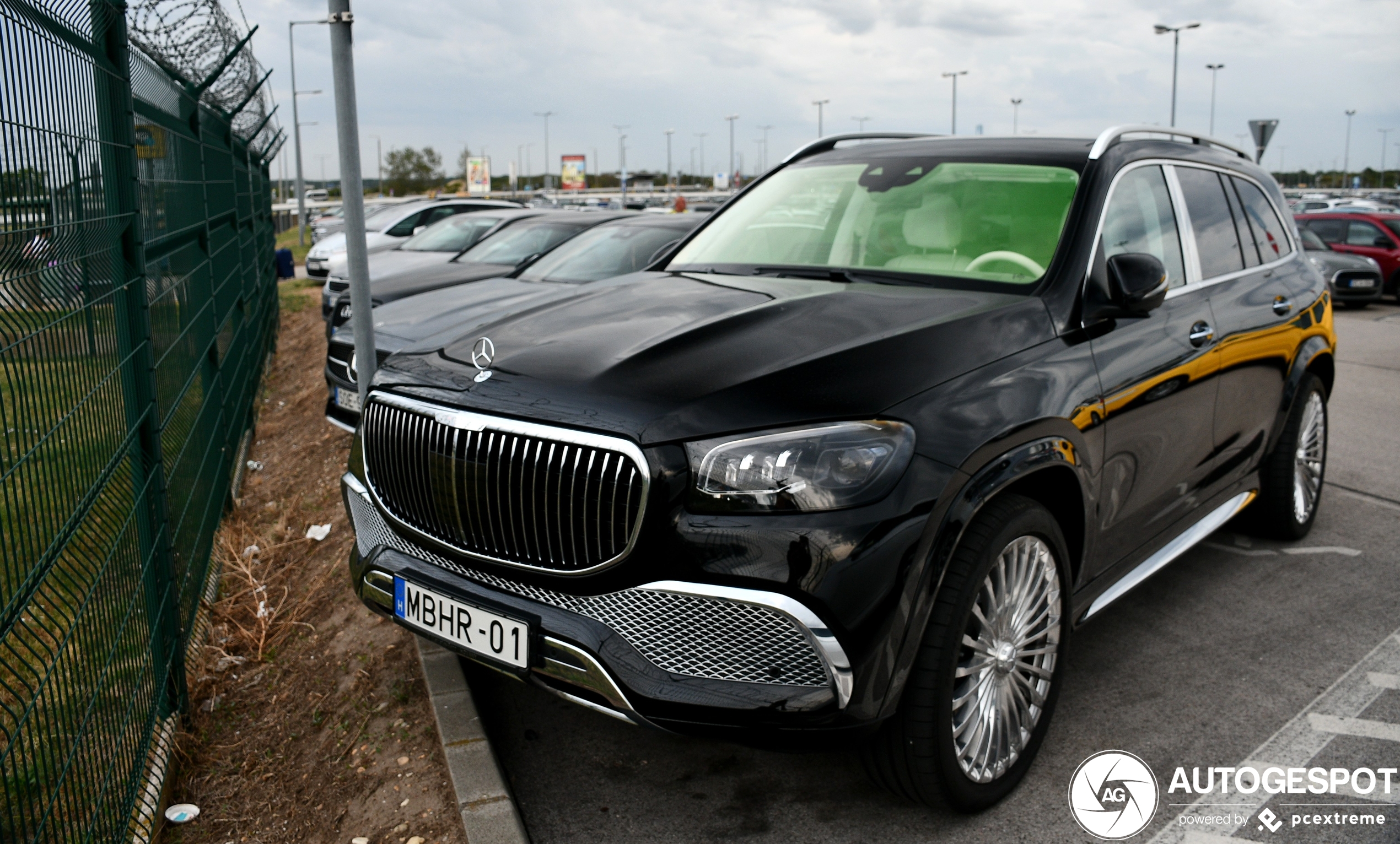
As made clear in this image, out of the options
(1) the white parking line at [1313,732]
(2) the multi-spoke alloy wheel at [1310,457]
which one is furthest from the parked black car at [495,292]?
(1) the white parking line at [1313,732]

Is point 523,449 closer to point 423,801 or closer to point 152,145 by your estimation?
point 423,801

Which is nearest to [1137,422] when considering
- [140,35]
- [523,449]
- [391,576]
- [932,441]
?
[932,441]

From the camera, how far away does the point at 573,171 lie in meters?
107

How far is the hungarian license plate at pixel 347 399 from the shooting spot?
6316 mm

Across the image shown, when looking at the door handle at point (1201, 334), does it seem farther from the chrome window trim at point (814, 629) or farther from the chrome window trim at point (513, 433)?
the chrome window trim at point (513, 433)

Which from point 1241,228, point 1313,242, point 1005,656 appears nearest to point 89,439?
point 1005,656

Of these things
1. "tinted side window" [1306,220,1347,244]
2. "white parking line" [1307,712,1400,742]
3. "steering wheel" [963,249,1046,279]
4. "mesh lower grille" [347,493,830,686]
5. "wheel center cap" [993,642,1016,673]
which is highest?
"steering wheel" [963,249,1046,279]

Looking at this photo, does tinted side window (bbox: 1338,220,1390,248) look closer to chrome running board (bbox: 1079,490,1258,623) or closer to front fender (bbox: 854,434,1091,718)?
chrome running board (bbox: 1079,490,1258,623)

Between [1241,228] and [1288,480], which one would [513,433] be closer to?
[1241,228]

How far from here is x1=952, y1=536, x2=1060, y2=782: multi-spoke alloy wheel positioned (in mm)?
2725

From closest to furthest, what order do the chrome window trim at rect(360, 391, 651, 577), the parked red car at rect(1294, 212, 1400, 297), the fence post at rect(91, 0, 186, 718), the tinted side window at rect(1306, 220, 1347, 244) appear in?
the chrome window trim at rect(360, 391, 651, 577), the fence post at rect(91, 0, 186, 718), the parked red car at rect(1294, 212, 1400, 297), the tinted side window at rect(1306, 220, 1347, 244)

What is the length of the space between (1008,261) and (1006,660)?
1.34m

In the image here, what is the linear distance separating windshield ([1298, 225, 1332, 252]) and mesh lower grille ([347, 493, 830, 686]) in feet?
65.7

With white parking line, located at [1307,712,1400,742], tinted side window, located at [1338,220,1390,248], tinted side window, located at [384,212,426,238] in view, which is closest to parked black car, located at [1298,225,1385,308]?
tinted side window, located at [1338,220,1390,248]
